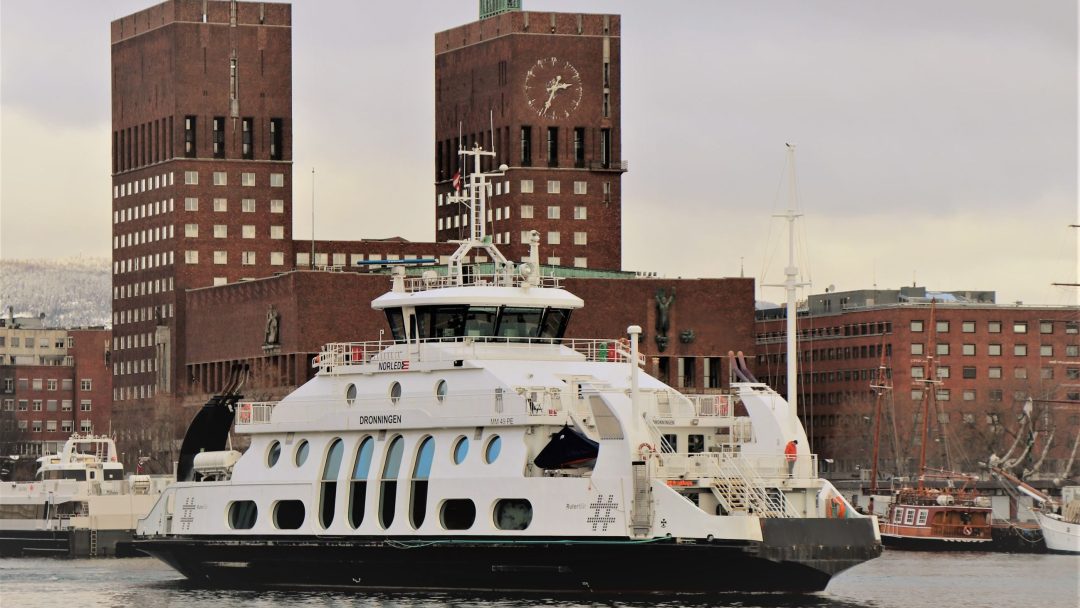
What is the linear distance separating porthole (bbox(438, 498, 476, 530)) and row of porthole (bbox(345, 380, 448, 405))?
3.03m

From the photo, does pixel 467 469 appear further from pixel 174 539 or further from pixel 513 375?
pixel 174 539

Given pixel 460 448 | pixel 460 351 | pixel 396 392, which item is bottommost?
pixel 460 448

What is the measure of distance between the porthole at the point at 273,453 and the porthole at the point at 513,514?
10.2m

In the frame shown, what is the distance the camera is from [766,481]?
2670 inches

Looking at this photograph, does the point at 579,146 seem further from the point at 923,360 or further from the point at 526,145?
the point at 923,360

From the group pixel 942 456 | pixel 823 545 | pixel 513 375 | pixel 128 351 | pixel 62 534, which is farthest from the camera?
pixel 128 351

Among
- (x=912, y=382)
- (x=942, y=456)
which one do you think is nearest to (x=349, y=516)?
(x=942, y=456)

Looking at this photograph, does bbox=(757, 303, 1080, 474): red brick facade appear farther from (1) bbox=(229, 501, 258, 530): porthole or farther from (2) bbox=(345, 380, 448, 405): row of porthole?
(2) bbox=(345, 380, 448, 405): row of porthole

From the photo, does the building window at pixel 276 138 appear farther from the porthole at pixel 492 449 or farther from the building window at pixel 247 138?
the porthole at pixel 492 449

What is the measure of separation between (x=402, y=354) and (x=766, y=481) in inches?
489

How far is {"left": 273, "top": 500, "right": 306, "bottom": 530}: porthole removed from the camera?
249ft

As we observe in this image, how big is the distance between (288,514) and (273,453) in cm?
240

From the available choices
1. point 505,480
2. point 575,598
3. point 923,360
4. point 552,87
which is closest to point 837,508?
point 575,598

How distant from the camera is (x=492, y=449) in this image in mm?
70812
